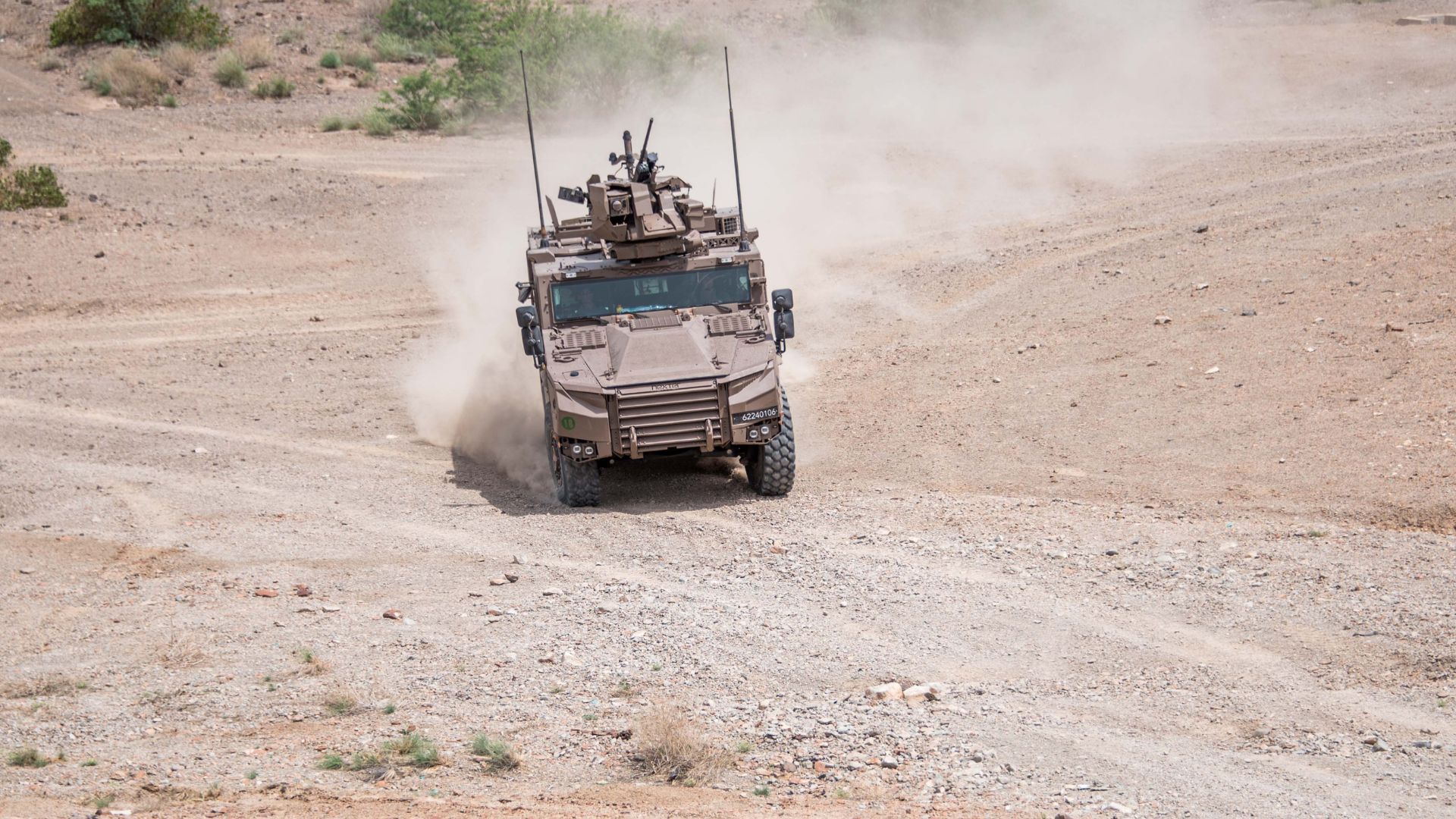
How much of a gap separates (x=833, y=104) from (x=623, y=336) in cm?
2073

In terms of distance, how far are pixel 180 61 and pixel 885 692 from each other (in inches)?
1260

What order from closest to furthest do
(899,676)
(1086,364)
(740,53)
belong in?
1. (899,676)
2. (1086,364)
3. (740,53)

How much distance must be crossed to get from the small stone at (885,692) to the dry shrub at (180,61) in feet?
104

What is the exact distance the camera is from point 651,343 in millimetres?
13609

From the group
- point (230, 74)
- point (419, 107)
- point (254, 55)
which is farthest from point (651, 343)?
point (254, 55)

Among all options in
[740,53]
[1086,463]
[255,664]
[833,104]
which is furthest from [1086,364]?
[740,53]

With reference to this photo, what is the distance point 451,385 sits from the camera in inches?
697

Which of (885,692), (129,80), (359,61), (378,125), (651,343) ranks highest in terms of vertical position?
(359,61)

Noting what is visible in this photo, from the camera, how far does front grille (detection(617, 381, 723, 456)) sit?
13172 mm

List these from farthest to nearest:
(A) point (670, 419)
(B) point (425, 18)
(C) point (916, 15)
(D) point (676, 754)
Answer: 1. (B) point (425, 18)
2. (C) point (916, 15)
3. (A) point (670, 419)
4. (D) point (676, 754)

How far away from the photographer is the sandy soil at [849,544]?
8.34 metres

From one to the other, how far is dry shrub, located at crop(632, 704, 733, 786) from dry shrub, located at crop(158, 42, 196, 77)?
3202cm

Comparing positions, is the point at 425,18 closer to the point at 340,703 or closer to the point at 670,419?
the point at 670,419

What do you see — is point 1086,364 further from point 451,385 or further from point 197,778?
point 197,778
